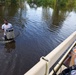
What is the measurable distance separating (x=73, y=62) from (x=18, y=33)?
13.4 meters

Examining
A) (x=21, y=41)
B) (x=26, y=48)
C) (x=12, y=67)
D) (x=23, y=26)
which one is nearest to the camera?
(x=12, y=67)

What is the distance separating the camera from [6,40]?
47.4ft

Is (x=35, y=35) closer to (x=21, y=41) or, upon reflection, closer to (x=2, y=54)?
(x=21, y=41)

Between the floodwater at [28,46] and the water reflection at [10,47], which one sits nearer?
the floodwater at [28,46]

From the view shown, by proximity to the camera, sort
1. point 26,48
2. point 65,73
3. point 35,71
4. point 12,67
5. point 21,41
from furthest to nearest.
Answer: point 21,41 < point 26,48 < point 12,67 < point 65,73 < point 35,71

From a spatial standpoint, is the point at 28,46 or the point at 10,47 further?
the point at 28,46

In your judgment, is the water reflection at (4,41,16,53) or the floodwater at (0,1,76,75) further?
the water reflection at (4,41,16,53)

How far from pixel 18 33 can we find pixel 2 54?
5447mm

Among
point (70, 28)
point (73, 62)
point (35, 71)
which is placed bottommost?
point (70, 28)

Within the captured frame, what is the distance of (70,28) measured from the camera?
833 inches

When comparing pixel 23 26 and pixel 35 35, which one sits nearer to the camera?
pixel 35 35

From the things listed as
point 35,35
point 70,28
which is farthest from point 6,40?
point 70,28

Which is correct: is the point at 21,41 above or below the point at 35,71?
below

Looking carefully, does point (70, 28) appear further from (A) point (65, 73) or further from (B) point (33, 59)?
(A) point (65, 73)
